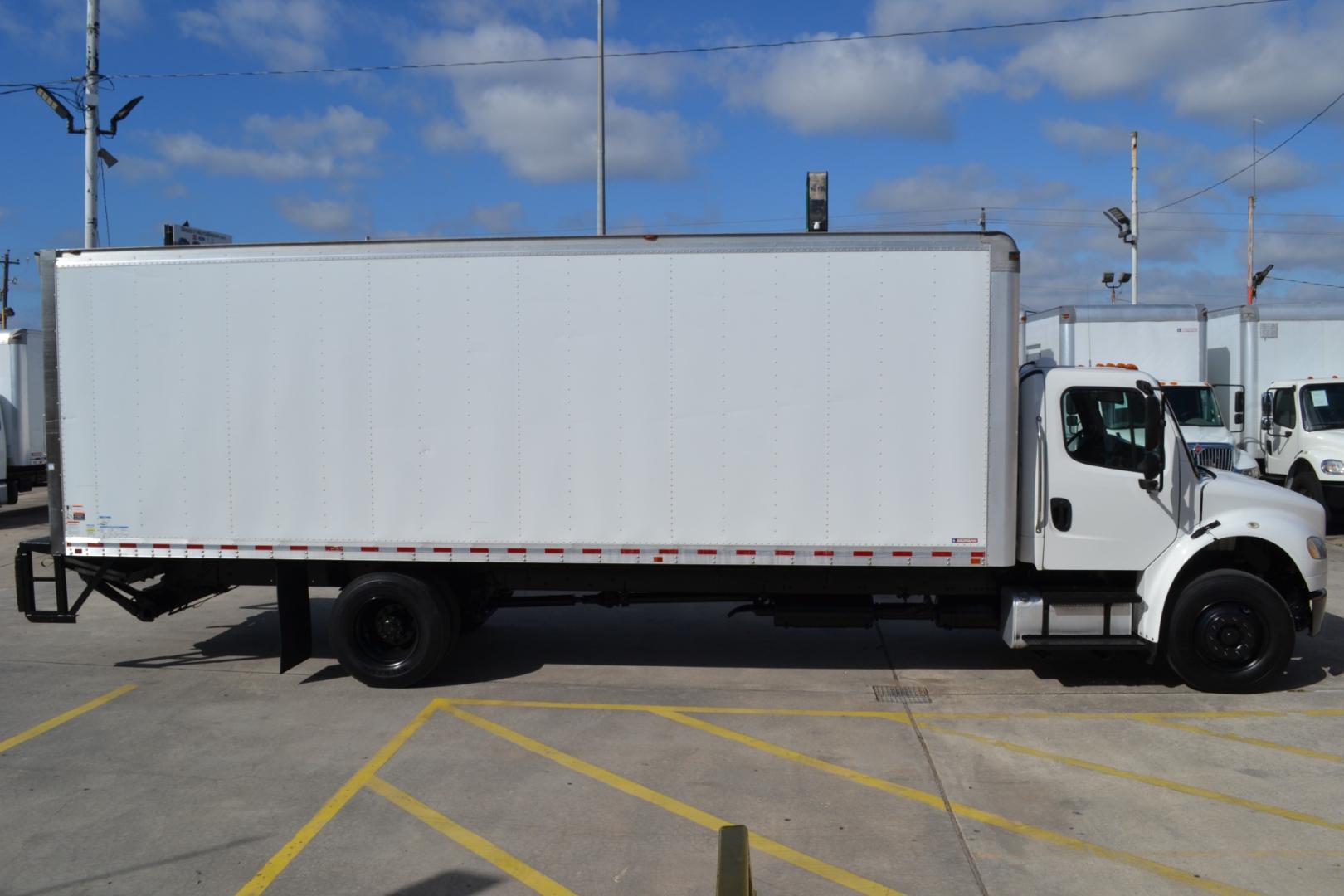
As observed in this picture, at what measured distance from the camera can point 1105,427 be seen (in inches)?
287

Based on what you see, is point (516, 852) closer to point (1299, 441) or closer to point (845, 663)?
point (845, 663)

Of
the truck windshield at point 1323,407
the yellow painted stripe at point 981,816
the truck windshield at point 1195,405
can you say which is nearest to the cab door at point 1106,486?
the yellow painted stripe at point 981,816

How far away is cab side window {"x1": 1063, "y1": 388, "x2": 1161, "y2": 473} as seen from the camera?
725cm

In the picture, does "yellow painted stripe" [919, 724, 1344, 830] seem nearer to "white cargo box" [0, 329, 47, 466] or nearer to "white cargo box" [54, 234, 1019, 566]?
"white cargo box" [54, 234, 1019, 566]

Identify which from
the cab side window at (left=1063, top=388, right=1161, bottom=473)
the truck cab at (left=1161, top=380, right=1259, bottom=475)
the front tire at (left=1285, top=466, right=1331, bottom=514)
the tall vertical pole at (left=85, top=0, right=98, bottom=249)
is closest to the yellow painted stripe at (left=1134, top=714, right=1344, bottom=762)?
the cab side window at (left=1063, top=388, right=1161, bottom=473)

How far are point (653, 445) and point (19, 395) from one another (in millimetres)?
17390

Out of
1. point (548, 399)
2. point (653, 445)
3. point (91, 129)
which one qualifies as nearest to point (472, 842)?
point (653, 445)

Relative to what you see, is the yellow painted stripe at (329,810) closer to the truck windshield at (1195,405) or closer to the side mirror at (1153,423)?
the side mirror at (1153,423)

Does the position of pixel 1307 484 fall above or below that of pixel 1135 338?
below

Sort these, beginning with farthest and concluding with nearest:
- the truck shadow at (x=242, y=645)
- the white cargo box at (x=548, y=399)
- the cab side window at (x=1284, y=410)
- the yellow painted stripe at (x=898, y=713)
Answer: the cab side window at (x=1284, y=410) < the truck shadow at (x=242, y=645) < the white cargo box at (x=548, y=399) < the yellow painted stripe at (x=898, y=713)

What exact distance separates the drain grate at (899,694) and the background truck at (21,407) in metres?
17.7

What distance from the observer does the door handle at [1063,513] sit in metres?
7.24

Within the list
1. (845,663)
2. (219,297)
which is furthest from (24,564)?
(845,663)

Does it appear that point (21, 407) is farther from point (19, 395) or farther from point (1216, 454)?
point (1216, 454)
